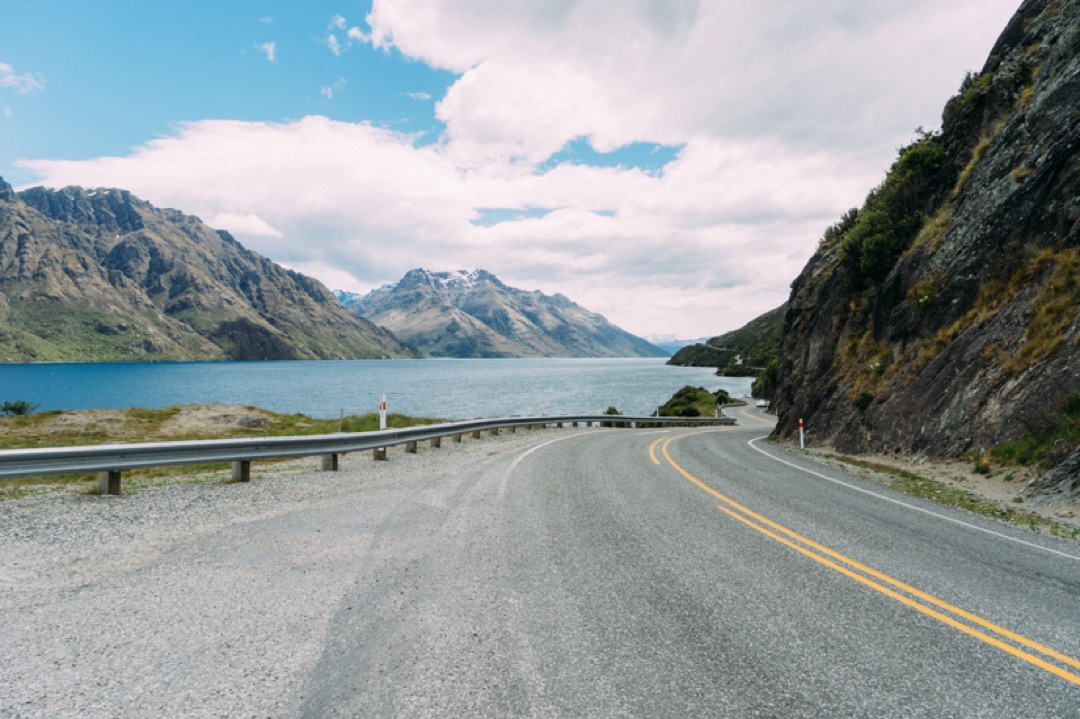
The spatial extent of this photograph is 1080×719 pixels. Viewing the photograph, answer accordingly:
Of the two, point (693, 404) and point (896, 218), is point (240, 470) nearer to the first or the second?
point (896, 218)

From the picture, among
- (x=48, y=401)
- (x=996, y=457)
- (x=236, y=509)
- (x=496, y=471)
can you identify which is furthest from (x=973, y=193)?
(x=48, y=401)

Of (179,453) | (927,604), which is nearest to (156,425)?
(179,453)

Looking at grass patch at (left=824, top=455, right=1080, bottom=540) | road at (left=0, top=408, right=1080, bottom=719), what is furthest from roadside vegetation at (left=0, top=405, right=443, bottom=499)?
grass patch at (left=824, top=455, right=1080, bottom=540)

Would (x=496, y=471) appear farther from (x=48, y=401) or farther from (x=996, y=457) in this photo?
(x=48, y=401)

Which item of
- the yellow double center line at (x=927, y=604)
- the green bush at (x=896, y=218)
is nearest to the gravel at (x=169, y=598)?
the yellow double center line at (x=927, y=604)

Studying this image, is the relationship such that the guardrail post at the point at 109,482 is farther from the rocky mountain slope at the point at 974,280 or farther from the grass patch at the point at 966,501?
the rocky mountain slope at the point at 974,280

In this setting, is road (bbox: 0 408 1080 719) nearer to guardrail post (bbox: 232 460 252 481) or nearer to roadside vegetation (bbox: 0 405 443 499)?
guardrail post (bbox: 232 460 252 481)

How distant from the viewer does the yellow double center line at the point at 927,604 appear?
148 inches

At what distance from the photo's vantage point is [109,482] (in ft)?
27.2

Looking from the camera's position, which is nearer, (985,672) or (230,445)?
(985,672)

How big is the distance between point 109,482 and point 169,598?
16.8 feet

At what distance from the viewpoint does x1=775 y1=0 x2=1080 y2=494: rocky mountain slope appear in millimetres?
13062

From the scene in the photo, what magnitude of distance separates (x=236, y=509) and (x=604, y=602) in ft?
20.0

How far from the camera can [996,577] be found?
18.2ft
